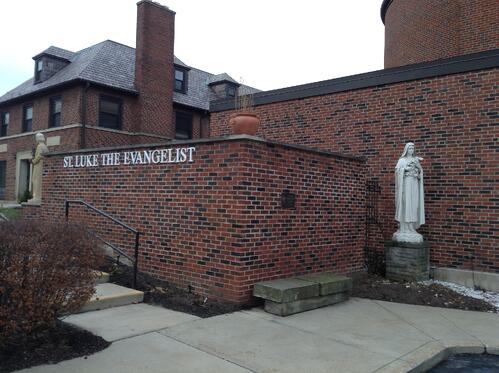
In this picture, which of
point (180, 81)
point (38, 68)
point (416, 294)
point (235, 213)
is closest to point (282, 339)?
point (235, 213)

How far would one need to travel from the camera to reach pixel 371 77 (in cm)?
1020

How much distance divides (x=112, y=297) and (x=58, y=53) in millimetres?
20715

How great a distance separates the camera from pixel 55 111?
21547 mm

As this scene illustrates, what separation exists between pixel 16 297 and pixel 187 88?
22.9m

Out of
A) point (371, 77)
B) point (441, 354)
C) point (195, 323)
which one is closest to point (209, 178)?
point (195, 323)

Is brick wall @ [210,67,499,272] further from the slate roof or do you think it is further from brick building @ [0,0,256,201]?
the slate roof

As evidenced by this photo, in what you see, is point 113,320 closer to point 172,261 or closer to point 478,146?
point 172,261

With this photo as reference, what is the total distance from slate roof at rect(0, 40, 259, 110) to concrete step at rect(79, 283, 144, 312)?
14976mm

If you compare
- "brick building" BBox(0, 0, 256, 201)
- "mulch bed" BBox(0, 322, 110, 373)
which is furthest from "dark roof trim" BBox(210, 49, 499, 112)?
"brick building" BBox(0, 0, 256, 201)

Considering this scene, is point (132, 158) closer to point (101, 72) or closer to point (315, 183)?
point (315, 183)

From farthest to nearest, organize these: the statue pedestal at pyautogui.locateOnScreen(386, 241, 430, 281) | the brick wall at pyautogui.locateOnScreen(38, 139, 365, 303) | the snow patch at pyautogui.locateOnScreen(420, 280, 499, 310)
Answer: the statue pedestal at pyautogui.locateOnScreen(386, 241, 430, 281) → the snow patch at pyautogui.locateOnScreen(420, 280, 499, 310) → the brick wall at pyautogui.locateOnScreen(38, 139, 365, 303)

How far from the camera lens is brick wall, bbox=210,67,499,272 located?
8609 millimetres

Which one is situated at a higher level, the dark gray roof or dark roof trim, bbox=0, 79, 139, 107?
the dark gray roof

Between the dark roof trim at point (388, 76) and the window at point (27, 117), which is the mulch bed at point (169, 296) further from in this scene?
the window at point (27, 117)
